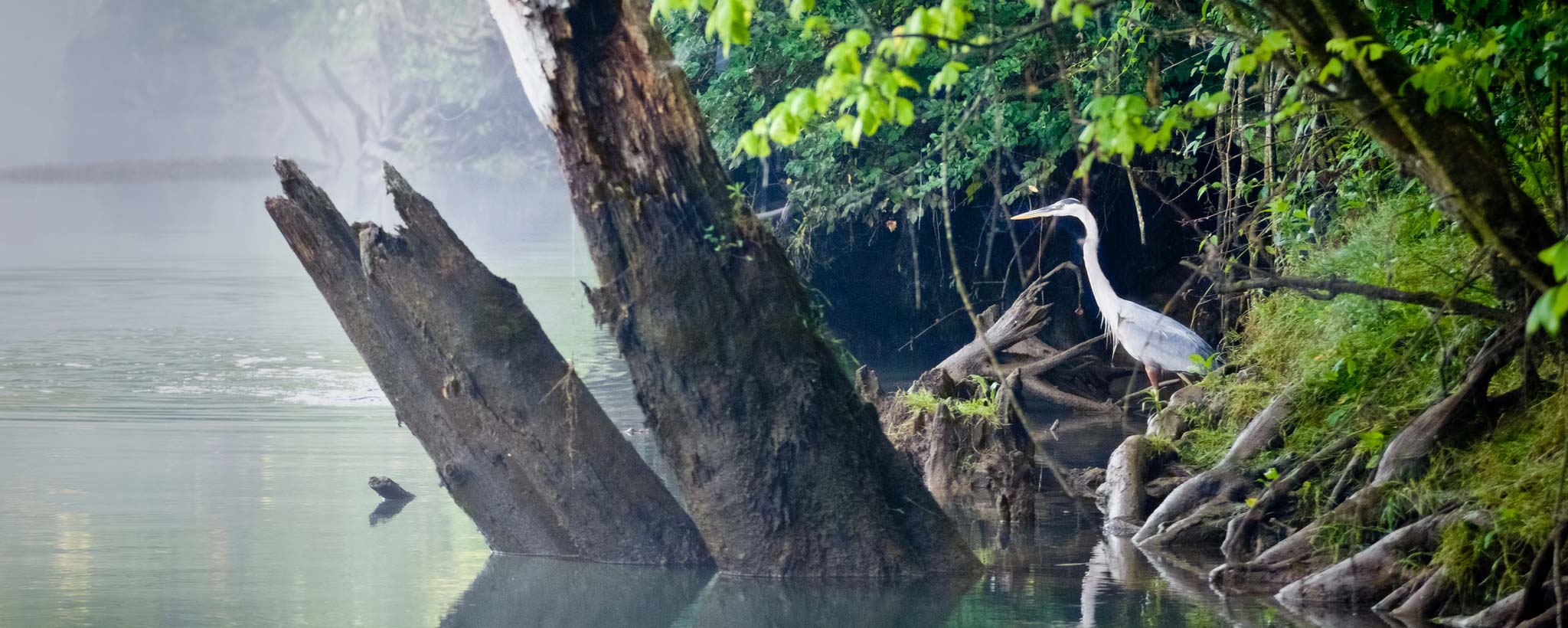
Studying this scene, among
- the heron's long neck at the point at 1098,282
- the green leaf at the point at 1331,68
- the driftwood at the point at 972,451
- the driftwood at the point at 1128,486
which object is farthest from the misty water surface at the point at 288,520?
the green leaf at the point at 1331,68

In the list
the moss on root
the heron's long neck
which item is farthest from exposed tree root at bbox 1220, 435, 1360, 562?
the heron's long neck

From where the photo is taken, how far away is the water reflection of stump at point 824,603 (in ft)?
17.7

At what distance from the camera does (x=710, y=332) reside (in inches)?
215

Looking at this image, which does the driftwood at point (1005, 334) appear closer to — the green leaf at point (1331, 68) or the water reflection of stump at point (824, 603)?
the water reflection of stump at point (824, 603)

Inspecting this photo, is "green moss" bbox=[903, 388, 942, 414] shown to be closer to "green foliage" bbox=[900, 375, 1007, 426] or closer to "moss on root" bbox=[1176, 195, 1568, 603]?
"green foliage" bbox=[900, 375, 1007, 426]

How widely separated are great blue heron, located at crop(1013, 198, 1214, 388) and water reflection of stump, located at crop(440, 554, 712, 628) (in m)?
3.96

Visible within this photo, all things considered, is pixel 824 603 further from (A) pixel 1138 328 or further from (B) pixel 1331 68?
(A) pixel 1138 328

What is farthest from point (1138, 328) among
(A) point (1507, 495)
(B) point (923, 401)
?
(A) point (1507, 495)

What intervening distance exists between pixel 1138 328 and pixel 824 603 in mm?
4110

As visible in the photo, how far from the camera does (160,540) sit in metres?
→ 6.55

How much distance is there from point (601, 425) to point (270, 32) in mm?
39031

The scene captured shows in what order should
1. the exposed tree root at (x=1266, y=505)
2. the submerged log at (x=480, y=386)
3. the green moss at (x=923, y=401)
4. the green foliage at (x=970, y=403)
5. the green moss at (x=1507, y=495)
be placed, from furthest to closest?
the green moss at (x=923, y=401) → the green foliage at (x=970, y=403) → the exposed tree root at (x=1266, y=505) → the submerged log at (x=480, y=386) → the green moss at (x=1507, y=495)

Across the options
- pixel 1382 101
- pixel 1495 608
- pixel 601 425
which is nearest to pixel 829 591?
pixel 601 425

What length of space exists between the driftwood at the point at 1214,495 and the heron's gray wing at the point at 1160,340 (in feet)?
6.72
